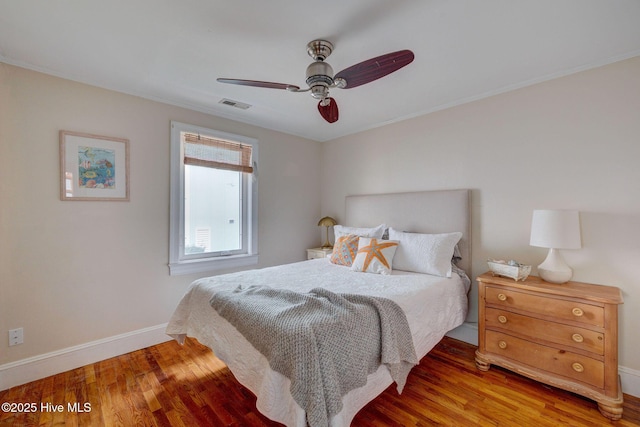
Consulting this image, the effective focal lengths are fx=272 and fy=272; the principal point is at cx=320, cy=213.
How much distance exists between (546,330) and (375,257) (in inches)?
53.1

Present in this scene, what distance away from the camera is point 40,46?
1.90 metres

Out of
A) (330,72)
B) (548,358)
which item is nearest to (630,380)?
(548,358)

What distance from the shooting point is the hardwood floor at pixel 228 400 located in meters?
1.71

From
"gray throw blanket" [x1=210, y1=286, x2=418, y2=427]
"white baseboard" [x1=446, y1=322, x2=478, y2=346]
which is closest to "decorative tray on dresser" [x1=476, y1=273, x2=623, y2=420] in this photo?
"white baseboard" [x1=446, y1=322, x2=478, y2=346]

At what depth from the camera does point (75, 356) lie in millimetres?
2301

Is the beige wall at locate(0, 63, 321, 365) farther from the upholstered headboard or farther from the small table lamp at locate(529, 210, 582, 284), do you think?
the small table lamp at locate(529, 210, 582, 284)

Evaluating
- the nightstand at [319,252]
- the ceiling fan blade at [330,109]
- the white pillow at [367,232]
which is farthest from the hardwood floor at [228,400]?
the ceiling fan blade at [330,109]

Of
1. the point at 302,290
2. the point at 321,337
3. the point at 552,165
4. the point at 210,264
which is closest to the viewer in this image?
the point at 321,337

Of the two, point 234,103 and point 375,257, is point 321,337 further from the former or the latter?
point 234,103

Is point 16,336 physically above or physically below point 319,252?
below

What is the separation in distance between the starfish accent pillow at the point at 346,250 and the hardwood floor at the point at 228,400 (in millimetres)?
1141

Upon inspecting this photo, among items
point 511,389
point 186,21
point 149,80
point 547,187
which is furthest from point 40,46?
point 511,389

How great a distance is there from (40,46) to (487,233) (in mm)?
3895

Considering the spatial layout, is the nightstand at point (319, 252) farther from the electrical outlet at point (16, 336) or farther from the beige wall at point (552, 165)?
the electrical outlet at point (16, 336)
